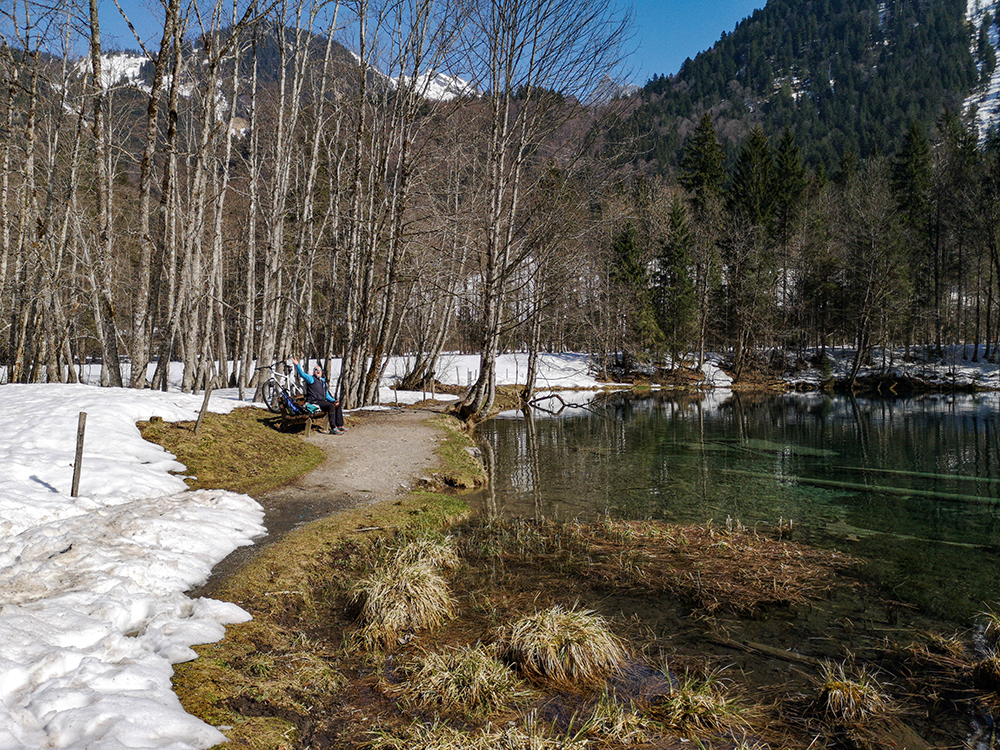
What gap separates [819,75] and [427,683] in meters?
160

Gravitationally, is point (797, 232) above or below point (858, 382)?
above

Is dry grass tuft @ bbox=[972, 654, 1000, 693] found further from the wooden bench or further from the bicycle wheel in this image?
the bicycle wheel

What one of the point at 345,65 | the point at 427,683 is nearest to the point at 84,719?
the point at 427,683

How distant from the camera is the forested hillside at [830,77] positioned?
90.5 meters

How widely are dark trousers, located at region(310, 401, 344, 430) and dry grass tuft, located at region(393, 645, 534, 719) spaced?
30.3ft

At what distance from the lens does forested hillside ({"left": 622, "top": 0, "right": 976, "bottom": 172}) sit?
90500mm

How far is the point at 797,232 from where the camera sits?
46.8 m

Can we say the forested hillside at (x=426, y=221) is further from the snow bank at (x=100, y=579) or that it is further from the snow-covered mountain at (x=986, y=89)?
the snow-covered mountain at (x=986, y=89)

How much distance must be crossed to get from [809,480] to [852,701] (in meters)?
8.91

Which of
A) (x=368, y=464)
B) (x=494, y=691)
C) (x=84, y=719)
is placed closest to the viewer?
(x=84, y=719)

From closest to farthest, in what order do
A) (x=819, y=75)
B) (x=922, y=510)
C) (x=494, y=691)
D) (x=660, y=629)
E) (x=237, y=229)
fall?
(x=494, y=691)
(x=660, y=629)
(x=922, y=510)
(x=237, y=229)
(x=819, y=75)

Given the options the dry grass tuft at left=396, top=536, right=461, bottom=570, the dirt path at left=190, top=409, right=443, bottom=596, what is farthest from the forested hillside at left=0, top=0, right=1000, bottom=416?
the dry grass tuft at left=396, top=536, right=461, bottom=570

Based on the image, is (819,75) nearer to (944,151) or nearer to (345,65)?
(944,151)

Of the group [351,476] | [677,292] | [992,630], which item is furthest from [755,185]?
[992,630]
